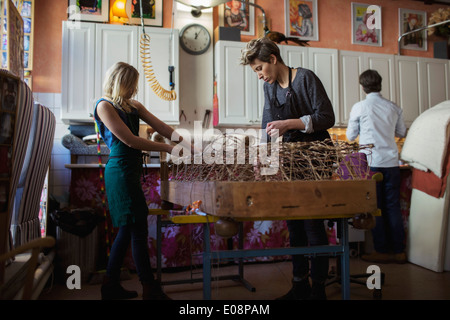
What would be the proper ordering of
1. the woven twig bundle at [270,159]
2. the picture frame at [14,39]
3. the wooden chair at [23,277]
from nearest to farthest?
the wooden chair at [23,277]
the woven twig bundle at [270,159]
the picture frame at [14,39]

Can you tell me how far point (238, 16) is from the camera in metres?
4.49

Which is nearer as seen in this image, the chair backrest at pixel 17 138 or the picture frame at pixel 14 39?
the chair backrest at pixel 17 138

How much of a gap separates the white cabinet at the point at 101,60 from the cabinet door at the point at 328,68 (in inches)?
62.2

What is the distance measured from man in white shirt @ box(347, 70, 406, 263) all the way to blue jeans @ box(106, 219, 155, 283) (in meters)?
2.15

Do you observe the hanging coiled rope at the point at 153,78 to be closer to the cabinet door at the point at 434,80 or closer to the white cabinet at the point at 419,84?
the white cabinet at the point at 419,84

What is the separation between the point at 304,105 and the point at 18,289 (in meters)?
1.58

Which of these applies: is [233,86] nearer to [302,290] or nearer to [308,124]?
[308,124]

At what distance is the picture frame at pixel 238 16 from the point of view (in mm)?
4445

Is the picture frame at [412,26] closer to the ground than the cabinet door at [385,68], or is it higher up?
higher up

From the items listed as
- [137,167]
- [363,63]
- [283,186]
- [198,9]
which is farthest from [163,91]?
[283,186]

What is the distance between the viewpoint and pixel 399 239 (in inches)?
128

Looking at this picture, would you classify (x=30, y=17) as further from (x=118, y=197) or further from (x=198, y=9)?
(x=118, y=197)

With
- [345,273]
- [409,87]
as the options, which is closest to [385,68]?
[409,87]

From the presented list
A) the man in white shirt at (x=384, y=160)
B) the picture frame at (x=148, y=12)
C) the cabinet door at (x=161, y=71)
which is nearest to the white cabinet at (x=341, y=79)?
the cabinet door at (x=161, y=71)
